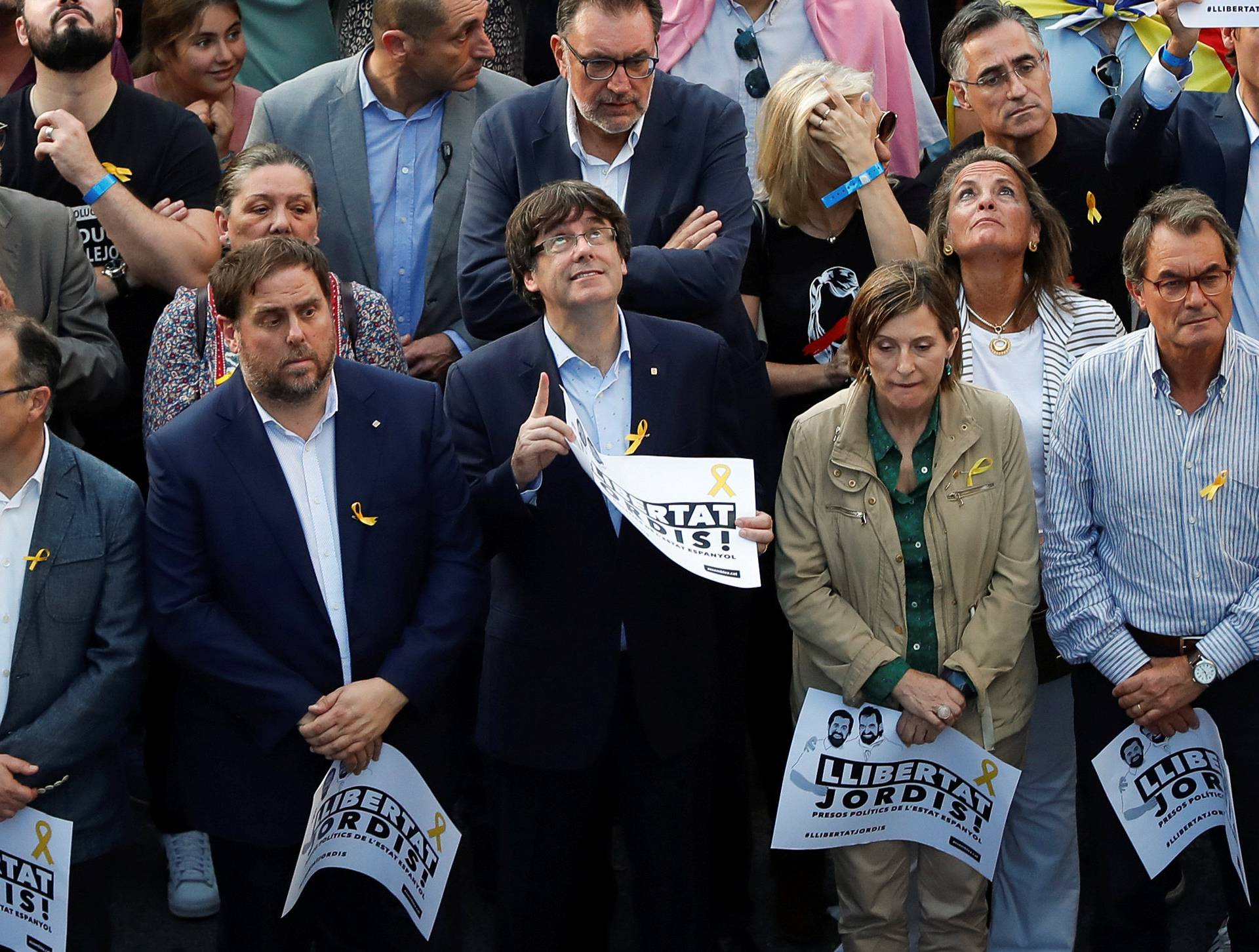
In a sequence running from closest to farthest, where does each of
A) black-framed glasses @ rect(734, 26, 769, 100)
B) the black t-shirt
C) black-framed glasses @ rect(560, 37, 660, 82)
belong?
1. black-framed glasses @ rect(560, 37, 660, 82)
2. the black t-shirt
3. black-framed glasses @ rect(734, 26, 769, 100)

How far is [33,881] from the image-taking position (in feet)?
14.0

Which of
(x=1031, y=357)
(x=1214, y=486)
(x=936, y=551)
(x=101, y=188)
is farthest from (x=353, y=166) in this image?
(x=1214, y=486)

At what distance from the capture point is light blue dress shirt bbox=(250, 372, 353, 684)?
4340 millimetres

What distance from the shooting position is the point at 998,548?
4.67 m

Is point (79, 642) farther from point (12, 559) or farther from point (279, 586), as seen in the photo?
point (279, 586)

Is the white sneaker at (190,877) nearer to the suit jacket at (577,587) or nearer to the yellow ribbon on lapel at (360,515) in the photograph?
the suit jacket at (577,587)

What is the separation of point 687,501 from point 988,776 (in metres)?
1.24

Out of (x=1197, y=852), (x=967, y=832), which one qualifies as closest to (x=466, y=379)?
(x=967, y=832)

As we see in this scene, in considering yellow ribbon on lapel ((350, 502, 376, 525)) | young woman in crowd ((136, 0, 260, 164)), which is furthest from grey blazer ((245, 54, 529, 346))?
yellow ribbon on lapel ((350, 502, 376, 525))

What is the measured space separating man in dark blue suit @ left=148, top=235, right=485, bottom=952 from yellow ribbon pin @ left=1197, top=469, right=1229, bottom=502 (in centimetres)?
203

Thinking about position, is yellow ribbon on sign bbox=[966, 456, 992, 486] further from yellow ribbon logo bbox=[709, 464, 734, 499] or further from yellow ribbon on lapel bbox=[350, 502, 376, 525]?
yellow ribbon on lapel bbox=[350, 502, 376, 525]

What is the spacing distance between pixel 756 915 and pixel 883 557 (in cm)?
164

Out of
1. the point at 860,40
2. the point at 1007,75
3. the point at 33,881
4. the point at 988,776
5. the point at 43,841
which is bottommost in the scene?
the point at 33,881

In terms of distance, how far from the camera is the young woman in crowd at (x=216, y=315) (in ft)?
16.1
